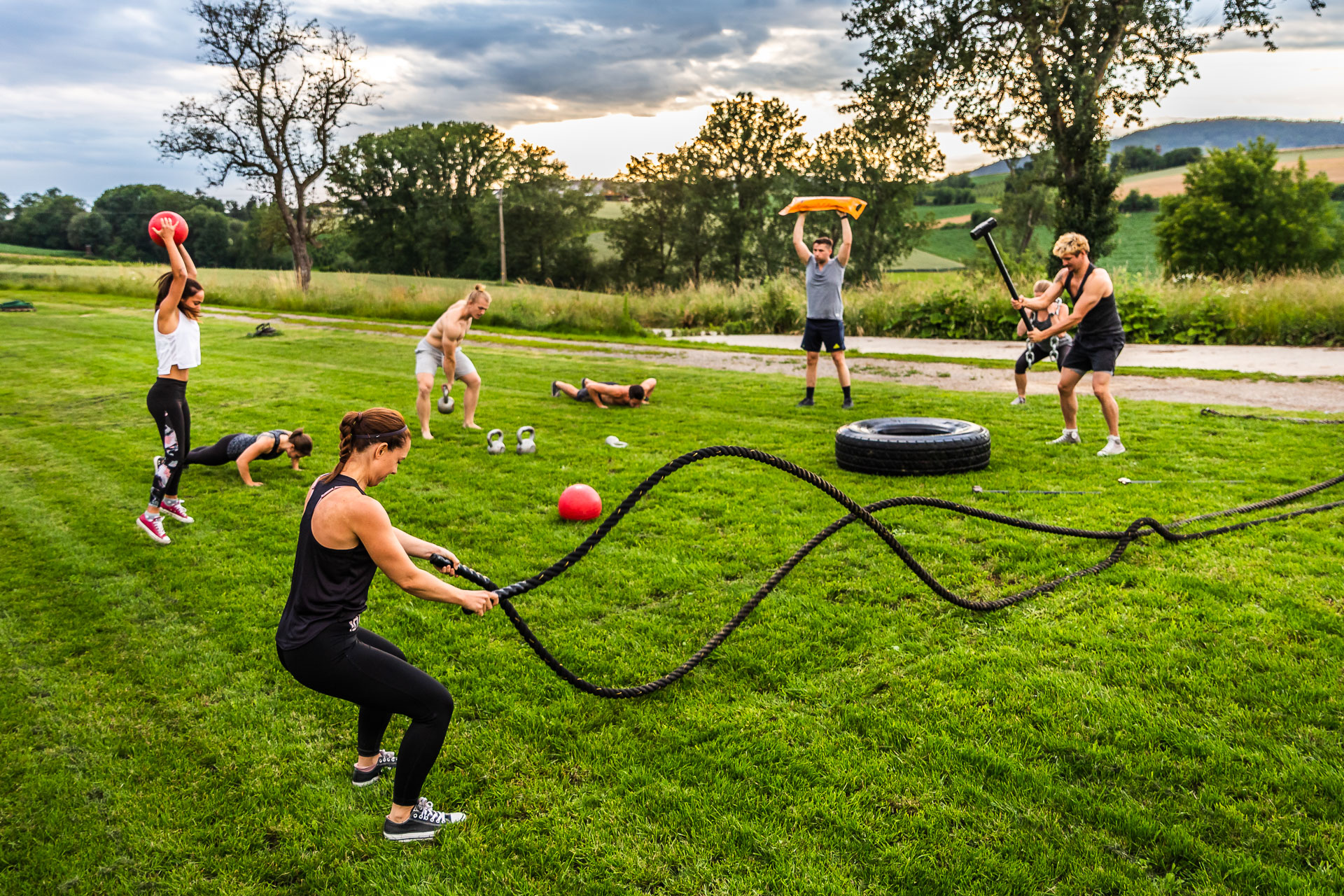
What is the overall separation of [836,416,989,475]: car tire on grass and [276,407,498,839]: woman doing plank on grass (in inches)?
215

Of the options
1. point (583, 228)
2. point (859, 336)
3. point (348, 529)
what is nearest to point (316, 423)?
point (348, 529)

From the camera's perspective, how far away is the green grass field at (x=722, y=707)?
3.01m

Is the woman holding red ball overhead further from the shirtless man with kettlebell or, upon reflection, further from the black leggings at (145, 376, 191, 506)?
the shirtless man with kettlebell

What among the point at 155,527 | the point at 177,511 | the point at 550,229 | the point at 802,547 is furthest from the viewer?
the point at 550,229

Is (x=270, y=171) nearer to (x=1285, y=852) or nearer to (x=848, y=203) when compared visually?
(x=848, y=203)

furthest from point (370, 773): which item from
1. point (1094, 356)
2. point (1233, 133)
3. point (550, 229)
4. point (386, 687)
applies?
point (1233, 133)

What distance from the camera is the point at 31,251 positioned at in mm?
76375

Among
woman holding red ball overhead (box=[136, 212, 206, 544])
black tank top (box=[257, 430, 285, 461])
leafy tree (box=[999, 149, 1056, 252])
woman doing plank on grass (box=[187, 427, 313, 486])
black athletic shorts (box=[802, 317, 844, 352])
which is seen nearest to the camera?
woman holding red ball overhead (box=[136, 212, 206, 544])

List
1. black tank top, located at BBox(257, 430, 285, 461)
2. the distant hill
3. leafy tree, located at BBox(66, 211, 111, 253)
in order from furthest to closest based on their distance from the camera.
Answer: leafy tree, located at BBox(66, 211, 111, 253) → the distant hill → black tank top, located at BBox(257, 430, 285, 461)

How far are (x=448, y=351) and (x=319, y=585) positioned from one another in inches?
280

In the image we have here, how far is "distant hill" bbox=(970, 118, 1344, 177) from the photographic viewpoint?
80.0 m

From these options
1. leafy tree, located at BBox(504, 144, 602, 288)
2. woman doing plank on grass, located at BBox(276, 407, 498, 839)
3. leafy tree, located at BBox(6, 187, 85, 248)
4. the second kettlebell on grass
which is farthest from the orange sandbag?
leafy tree, located at BBox(6, 187, 85, 248)

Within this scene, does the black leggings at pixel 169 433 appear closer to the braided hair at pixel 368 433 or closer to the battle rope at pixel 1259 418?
the braided hair at pixel 368 433

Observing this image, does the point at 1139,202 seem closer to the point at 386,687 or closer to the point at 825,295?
the point at 825,295
